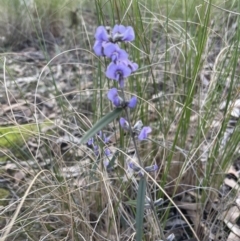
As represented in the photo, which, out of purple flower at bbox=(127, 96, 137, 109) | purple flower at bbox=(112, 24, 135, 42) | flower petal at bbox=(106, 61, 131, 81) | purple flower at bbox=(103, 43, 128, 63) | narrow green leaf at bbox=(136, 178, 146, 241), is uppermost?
purple flower at bbox=(112, 24, 135, 42)

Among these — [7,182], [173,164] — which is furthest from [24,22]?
[173,164]

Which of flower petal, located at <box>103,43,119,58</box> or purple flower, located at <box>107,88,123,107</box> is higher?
flower petal, located at <box>103,43,119,58</box>

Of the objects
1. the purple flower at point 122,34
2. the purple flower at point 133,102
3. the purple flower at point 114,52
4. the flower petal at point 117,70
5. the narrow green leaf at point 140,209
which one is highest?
the purple flower at point 122,34

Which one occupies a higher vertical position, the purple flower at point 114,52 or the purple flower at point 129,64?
the purple flower at point 114,52

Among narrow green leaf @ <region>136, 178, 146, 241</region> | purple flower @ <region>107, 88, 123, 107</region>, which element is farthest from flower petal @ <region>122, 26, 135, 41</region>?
narrow green leaf @ <region>136, 178, 146, 241</region>

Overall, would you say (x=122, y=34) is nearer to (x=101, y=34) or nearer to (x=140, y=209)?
(x=101, y=34)

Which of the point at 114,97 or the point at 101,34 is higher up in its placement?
the point at 101,34

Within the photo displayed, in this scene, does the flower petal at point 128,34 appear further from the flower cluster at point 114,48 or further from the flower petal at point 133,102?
the flower petal at point 133,102

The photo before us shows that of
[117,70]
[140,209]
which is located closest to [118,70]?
[117,70]

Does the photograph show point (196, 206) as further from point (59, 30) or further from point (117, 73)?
point (59, 30)

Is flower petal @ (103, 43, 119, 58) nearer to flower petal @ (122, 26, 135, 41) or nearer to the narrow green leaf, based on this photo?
flower petal @ (122, 26, 135, 41)

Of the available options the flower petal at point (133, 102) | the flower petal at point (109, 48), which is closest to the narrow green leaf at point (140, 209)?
the flower petal at point (133, 102)
